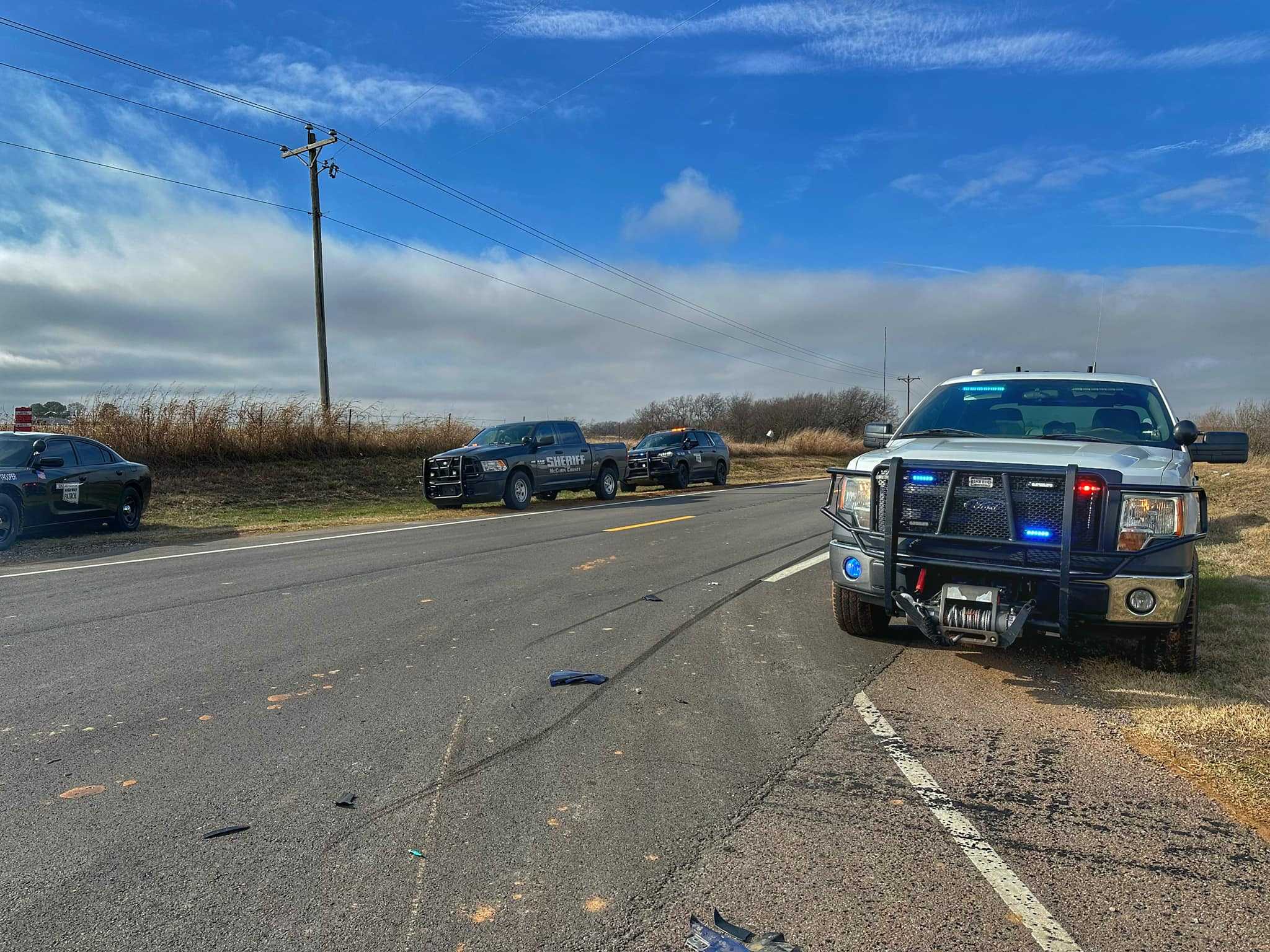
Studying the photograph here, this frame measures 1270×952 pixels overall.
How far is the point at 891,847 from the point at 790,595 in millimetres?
4820

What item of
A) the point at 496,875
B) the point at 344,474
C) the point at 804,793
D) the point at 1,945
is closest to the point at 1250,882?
the point at 804,793

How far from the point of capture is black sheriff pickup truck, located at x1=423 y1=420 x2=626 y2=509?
17.4m

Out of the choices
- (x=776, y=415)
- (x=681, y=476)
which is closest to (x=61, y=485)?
(x=681, y=476)

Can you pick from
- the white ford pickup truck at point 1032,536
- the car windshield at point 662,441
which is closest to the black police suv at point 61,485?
the white ford pickup truck at point 1032,536

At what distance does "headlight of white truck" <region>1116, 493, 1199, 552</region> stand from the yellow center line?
9.08 m

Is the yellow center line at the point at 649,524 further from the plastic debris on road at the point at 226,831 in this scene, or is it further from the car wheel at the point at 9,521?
the plastic debris on road at the point at 226,831

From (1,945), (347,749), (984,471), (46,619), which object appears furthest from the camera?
(46,619)

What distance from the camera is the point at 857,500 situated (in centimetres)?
566

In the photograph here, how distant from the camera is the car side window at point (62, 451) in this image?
13.0 m

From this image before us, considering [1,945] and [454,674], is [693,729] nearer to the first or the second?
[454,674]

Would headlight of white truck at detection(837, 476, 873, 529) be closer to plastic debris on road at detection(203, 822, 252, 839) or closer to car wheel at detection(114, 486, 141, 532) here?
plastic debris on road at detection(203, 822, 252, 839)

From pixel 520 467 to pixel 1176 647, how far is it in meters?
14.4

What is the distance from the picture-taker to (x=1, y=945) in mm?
2535

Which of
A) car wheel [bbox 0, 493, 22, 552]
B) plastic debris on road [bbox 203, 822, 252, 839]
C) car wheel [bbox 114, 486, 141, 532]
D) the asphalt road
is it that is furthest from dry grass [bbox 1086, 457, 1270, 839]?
car wheel [bbox 114, 486, 141, 532]
